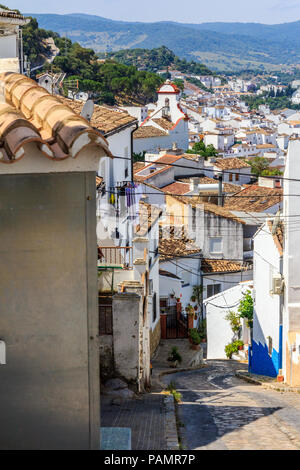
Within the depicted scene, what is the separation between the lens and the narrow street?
982cm

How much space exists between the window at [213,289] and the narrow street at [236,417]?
15831 millimetres

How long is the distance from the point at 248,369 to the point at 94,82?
3670 inches

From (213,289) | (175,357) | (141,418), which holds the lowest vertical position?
(213,289)

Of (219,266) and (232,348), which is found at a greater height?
(219,266)

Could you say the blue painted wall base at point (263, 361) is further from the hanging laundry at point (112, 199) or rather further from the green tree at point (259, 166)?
the green tree at point (259, 166)

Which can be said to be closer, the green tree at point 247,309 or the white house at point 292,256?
the white house at point 292,256

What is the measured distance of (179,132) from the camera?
302ft

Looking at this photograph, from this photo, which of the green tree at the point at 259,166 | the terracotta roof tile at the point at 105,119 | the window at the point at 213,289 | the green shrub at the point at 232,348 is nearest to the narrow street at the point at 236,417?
the terracotta roof tile at the point at 105,119

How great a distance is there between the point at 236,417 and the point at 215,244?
2555cm

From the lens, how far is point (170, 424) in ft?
34.6

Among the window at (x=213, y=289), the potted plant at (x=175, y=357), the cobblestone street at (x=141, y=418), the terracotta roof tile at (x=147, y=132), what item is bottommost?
the window at (x=213, y=289)

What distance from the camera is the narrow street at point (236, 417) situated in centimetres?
982

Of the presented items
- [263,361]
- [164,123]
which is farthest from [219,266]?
[164,123]

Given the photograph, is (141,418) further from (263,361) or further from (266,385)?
(263,361)
